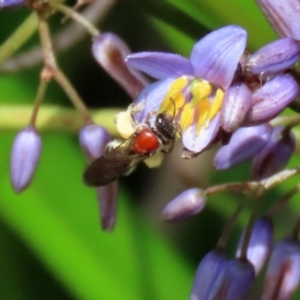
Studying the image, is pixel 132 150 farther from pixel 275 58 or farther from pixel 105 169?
pixel 275 58

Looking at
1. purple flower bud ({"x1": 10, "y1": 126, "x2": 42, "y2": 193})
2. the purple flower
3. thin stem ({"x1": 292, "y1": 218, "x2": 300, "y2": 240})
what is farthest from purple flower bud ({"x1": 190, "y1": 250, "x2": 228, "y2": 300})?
purple flower bud ({"x1": 10, "y1": 126, "x2": 42, "y2": 193})

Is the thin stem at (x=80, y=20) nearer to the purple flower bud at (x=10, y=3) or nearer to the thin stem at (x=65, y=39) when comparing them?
the purple flower bud at (x=10, y=3)

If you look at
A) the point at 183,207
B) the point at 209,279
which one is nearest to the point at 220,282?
the point at 209,279

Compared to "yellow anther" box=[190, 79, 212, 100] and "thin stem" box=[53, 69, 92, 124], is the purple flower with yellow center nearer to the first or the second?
"yellow anther" box=[190, 79, 212, 100]

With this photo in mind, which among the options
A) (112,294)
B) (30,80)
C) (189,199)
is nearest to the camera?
(189,199)

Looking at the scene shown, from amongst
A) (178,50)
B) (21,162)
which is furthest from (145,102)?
(178,50)

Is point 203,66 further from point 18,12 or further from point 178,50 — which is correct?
point 18,12
